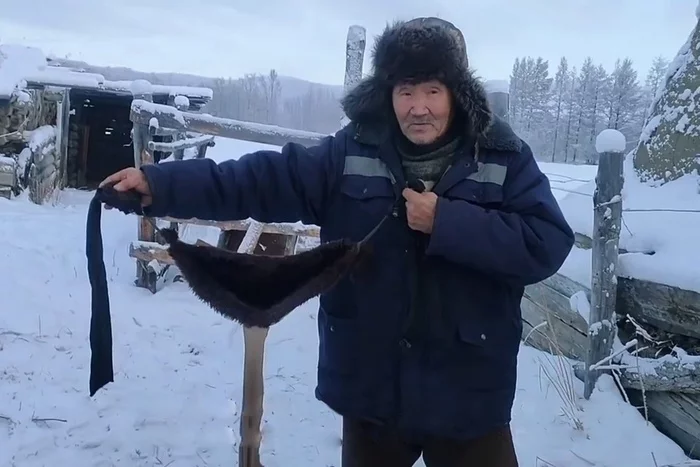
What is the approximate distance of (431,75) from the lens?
66.7 inches

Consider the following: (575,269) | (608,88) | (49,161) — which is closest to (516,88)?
(608,88)

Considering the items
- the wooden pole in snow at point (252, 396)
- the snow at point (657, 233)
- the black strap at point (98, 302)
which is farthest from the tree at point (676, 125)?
the black strap at point (98, 302)

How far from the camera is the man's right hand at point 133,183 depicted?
63.0 inches

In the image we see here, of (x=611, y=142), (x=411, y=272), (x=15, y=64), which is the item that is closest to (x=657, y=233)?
(x=611, y=142)

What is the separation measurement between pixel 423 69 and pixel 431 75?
28 millimetres

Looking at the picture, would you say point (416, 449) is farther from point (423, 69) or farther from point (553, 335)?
Answer: point (553, 335)

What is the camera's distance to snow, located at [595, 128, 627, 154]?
123 inches

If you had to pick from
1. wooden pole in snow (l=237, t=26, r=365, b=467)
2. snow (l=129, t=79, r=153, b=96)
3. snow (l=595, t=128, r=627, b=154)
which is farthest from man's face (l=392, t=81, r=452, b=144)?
snow (l=129, t=79, r=153, b=96)

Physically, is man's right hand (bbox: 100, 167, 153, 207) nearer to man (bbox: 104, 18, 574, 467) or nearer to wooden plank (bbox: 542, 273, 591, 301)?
man (bbox: 104, 18, 574, 467)

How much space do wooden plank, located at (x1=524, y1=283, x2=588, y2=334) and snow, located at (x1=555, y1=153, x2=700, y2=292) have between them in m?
0.18

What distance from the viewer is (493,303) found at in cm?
163

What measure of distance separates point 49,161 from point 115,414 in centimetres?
920

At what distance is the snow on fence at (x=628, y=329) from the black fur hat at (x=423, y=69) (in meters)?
1.71

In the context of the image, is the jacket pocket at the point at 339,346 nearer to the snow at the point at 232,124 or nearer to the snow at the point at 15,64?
the snow at the point at 232,124
